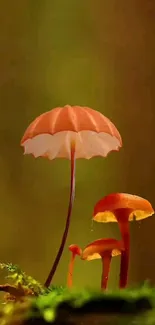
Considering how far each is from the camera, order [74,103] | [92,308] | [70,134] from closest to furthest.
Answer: [92,308] < [70,134] < [74,103]

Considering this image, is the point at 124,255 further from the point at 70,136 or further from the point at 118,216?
the point at 70,136

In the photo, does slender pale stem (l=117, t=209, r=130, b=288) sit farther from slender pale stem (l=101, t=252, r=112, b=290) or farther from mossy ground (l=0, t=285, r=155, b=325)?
mossy ground (l=0, t=285, r=155, b=325)

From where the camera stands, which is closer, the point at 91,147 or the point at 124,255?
the point at 124,255

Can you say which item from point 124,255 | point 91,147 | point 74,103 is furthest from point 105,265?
point 74,103

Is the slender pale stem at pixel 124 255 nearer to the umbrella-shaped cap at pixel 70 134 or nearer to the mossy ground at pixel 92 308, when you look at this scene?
the umbrella-shaped cap at pixel 70 134

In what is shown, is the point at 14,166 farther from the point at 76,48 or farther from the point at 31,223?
the point at 76,48

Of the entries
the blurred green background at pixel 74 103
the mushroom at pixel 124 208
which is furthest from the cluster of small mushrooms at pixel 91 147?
the blurred green background at pixel 74 103

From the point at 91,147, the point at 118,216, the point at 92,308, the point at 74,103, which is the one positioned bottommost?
the point at 92,308

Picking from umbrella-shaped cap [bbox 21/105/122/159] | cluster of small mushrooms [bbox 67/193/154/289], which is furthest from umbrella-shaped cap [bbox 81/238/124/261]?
umbrella-shaped cap [bbox 21/105/122/159]
